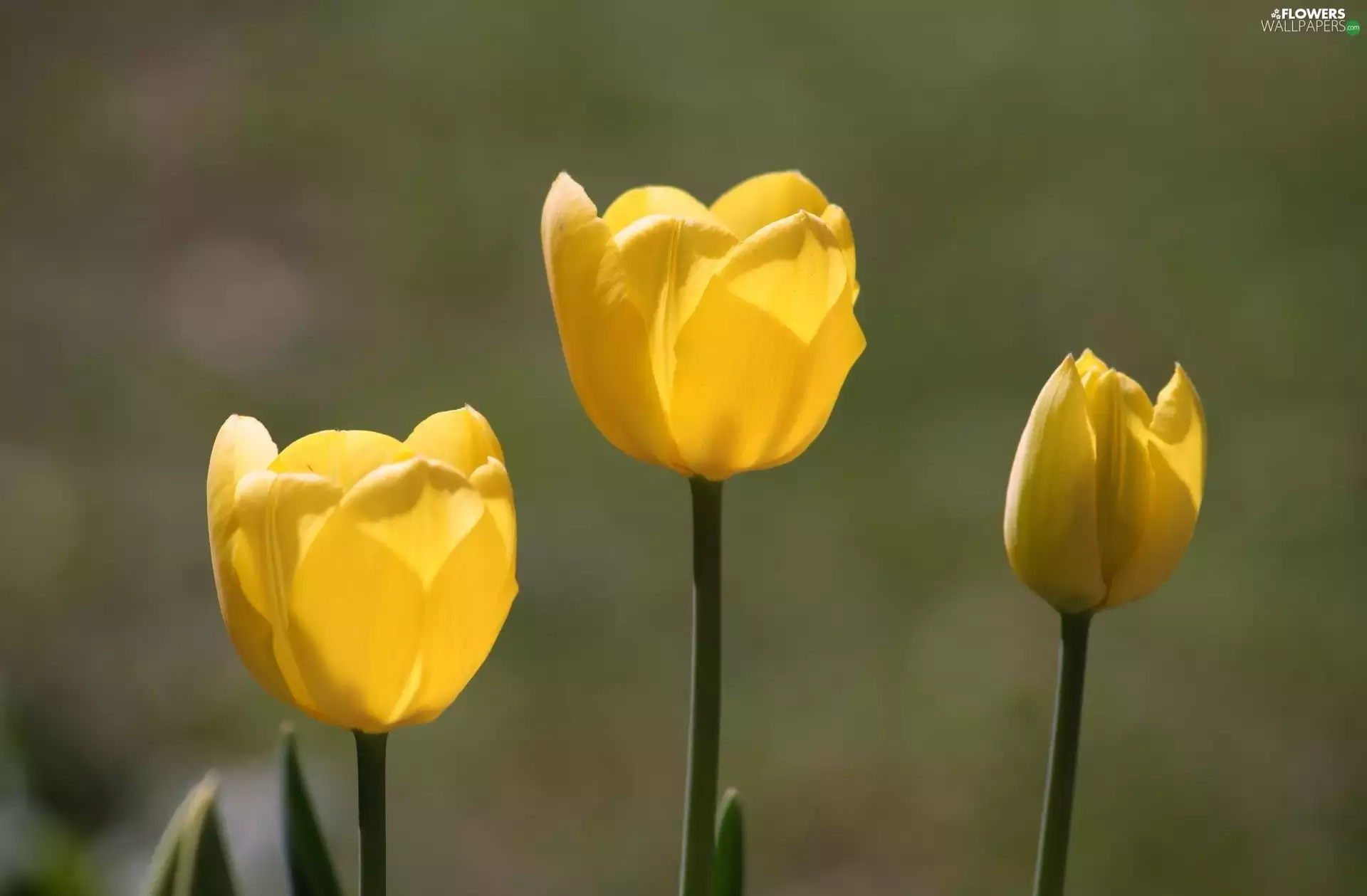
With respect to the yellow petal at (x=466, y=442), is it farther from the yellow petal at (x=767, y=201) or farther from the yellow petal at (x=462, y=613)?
the yellow petal at (x=767, y=201)

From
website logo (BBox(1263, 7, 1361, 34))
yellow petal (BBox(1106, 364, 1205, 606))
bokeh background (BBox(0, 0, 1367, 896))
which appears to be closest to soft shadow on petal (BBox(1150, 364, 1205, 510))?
yellow petal (BBox(1106, 364, 1205, 606))

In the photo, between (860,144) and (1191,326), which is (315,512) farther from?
(860,144)

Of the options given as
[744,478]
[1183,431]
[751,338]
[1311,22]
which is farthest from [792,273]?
[1311,22]

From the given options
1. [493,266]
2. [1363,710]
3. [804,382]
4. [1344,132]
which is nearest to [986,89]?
[1344,132]

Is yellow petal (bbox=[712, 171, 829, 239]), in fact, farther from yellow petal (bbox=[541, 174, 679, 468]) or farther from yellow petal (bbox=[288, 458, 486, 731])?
yellow petal (bbox=[288, 458, 486, 731])

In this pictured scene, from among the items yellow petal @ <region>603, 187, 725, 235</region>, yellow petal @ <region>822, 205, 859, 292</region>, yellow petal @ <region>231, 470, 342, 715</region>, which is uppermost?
yellow petal @ <region>603, 187, 725, 235</region>

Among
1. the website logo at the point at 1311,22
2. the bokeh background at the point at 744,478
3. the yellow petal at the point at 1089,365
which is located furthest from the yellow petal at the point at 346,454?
the website logo at the point at 1311,22
